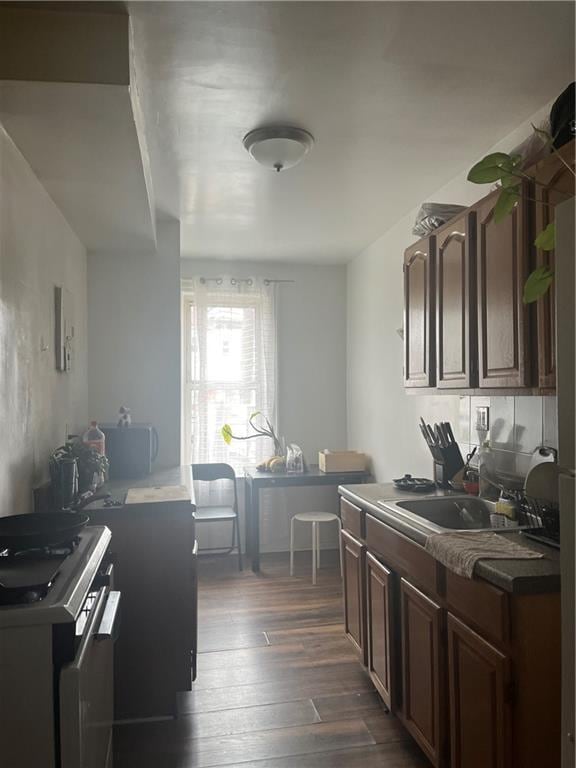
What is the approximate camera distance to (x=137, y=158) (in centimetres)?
205

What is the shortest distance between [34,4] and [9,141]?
46 centimetres

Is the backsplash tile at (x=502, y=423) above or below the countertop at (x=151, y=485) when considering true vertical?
above

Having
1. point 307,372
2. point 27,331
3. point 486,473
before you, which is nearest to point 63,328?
point 27,331

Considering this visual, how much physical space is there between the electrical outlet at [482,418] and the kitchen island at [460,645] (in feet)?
1.17

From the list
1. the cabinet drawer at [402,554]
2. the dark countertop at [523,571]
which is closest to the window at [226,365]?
Result: the cabinet drawer at [402,554]

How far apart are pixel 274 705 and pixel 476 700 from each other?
3.73 feet

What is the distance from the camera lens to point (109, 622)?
151 centimetres

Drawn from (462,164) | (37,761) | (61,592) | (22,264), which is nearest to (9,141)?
(22,264)

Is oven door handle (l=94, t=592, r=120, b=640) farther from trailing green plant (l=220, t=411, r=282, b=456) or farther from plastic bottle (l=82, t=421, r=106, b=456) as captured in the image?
trailing green plant (l=220, t=411, r=282, b=456)

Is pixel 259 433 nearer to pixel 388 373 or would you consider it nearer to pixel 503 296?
pixel 388 373

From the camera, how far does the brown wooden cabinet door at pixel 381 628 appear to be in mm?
2219

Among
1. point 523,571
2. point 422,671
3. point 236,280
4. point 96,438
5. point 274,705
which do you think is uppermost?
point 236,280

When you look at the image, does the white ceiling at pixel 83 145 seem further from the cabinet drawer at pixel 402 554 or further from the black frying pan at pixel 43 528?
the cabinet drawer at pixel 402 554

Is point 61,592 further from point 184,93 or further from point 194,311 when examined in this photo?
point 194,311
